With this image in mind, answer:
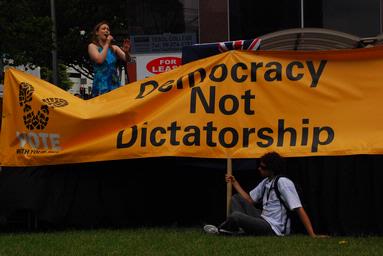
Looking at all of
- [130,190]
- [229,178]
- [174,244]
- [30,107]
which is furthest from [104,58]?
[174,244]

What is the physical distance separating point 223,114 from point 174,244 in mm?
1580

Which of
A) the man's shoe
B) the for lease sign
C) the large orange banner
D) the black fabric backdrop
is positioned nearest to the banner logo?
the large orange banner

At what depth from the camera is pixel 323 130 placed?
7094mm

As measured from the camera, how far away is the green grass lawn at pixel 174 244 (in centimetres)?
Result: 611

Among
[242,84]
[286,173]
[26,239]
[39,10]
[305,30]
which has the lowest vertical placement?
[26,239]

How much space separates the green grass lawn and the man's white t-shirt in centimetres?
19

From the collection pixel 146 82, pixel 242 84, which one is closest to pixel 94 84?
pixel 146 82

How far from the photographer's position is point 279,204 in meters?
6.99

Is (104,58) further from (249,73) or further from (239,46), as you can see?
(249,73)

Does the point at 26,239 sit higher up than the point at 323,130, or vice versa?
the point at 323,130

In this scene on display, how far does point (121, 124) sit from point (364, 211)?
9.07ft

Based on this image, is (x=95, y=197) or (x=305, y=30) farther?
(x=305, y=30)

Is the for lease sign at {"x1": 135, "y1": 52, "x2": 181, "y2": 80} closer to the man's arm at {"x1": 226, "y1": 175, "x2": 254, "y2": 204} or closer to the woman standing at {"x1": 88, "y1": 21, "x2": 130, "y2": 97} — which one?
the woman standing at {"x1": 88, "y1": 21, "x2": 130, "y2": 97}

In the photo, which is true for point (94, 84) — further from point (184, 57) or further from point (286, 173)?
point (286, 173)
